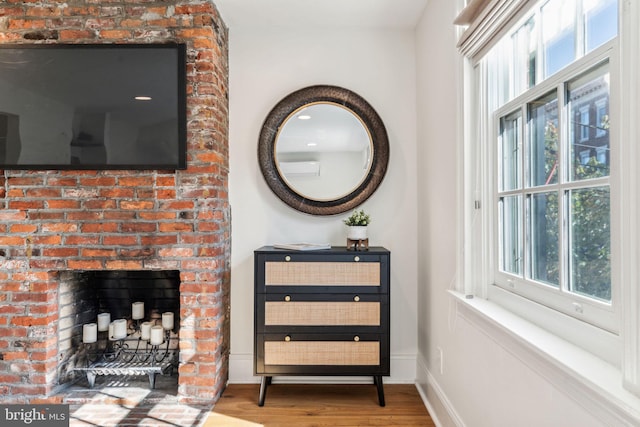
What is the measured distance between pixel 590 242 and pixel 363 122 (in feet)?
5.66

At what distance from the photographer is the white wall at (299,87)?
260 cm

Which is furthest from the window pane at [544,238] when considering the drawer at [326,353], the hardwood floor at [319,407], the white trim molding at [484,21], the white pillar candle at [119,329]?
the white pillar candle at [119,329]

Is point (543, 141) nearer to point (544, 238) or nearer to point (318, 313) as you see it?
point (544, 238)

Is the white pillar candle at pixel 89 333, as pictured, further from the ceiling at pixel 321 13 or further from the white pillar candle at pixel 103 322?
the ceiling at pixel 321 13

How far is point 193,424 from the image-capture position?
6.66 feet

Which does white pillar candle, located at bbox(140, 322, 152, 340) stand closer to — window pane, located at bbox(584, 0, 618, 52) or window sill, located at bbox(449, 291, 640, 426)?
window sill, located at bbox(449, 291, 640, 426)

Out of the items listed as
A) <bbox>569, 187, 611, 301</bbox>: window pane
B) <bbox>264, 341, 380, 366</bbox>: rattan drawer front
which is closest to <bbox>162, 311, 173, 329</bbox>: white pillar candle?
<bbox>264, 341, 380, 366</bbox>: rattan drawer front

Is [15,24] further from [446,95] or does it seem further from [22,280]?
[446,95]

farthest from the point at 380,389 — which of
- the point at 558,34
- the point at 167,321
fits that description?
the point at 558,34

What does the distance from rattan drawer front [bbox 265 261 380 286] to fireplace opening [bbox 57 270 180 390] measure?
30.0 inches

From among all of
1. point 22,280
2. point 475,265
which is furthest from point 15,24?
point 475,265

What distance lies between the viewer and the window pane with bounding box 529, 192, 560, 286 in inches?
47.4

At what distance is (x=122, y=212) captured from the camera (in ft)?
7.29

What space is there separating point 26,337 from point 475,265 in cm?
255
